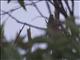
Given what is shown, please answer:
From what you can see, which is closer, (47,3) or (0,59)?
(0,59)

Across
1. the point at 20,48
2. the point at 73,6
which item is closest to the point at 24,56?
the point at 20,48

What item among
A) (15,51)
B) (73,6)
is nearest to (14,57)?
(15,51)

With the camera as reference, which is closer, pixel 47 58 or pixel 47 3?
pixel 47 58

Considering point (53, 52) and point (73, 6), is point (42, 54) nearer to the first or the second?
point (53, 52)

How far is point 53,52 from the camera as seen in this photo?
0.18 m

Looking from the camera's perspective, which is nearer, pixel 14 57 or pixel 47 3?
pixel 14 57

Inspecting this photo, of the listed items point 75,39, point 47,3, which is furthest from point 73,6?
point 75,39

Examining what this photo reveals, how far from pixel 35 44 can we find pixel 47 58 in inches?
0.7

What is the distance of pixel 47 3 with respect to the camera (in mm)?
615

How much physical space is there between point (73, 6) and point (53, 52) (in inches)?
16.4

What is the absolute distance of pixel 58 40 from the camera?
165 mm

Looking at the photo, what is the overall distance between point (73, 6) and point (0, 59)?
0.44 meters

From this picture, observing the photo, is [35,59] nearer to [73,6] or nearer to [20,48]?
[20,48]

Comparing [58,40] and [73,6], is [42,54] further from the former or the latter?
[73,6]
